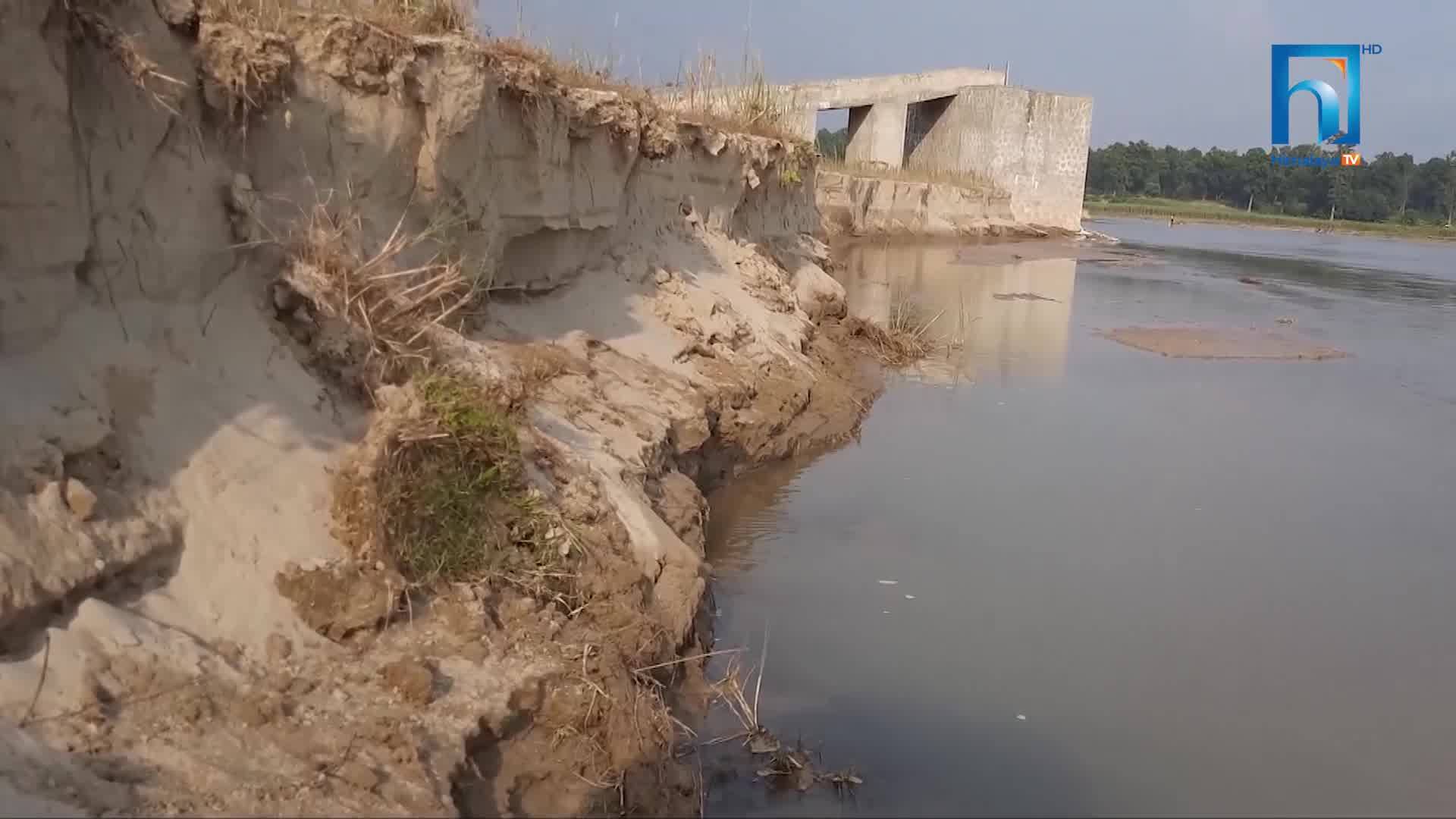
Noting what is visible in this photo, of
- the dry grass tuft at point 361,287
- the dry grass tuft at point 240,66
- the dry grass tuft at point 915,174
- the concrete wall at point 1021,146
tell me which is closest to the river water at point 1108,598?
the dry grass tuft at point 361,287

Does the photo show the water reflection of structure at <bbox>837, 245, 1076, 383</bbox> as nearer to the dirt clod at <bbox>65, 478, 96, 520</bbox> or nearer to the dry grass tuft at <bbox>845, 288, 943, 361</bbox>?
the dry grass tuft at <bbox>845, 288, 943, 361</bbox>

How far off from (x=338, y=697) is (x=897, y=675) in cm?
203

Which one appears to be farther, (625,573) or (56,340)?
(625,573)

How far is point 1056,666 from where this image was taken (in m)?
4.04

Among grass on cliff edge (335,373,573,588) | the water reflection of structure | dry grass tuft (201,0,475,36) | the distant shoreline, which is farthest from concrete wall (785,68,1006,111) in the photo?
the distant shoreline

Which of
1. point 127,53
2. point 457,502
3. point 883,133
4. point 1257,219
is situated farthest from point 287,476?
point 1257,219

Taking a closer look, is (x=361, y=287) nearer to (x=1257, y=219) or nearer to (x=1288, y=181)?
(x=1257, y=219)

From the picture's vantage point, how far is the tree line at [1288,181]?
237ft

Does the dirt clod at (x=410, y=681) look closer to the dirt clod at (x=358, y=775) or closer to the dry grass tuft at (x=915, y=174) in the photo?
the dirt clod at (x=358, y=775)

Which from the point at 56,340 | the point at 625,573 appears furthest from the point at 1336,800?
the point at 56,340

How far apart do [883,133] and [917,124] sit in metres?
3.67

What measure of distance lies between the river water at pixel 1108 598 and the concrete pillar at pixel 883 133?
18.1 meters

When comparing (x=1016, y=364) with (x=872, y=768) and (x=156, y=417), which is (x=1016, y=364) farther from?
(x=156, y=417)

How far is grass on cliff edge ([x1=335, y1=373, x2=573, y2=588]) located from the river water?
38.8 inches
